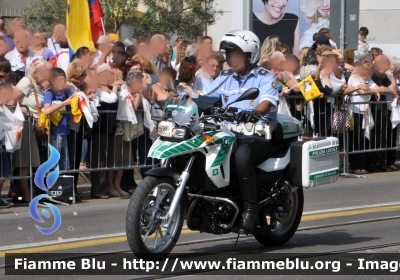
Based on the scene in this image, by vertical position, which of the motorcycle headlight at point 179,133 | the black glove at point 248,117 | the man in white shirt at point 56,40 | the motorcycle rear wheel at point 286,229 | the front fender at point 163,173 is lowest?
the motorcycle rear wheel at point 286,229

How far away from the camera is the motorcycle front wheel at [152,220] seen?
705 centimetres

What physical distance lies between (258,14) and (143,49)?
40.8 ft

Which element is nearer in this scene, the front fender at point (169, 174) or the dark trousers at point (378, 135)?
the front fender at point (169, 174)

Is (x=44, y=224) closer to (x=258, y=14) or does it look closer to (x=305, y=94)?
(x=305, y=94)

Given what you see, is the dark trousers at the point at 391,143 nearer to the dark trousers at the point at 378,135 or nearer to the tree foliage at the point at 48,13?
the dark trousers at the point at 378,135

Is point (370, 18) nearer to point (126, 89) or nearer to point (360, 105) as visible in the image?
point (360, 105)

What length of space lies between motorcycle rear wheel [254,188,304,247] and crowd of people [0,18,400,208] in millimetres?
3995

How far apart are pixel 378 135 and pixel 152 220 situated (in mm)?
9012

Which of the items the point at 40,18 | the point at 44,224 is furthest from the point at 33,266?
the point at 40,18

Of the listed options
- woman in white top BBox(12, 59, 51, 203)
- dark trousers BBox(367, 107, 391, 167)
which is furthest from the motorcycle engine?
dark trousers BBox(367, 107, 391, 167)

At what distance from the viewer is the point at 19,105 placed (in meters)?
11.6

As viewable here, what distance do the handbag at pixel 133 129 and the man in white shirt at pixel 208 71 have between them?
3.93 feet

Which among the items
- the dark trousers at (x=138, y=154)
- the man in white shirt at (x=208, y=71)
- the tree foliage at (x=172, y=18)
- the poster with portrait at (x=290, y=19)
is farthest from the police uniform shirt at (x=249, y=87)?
the poster with portrait at (x=290, y=19)

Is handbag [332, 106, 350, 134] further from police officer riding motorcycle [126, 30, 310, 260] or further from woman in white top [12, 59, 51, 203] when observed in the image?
police officer riding motorcycle [126, 30, 310, 260]
